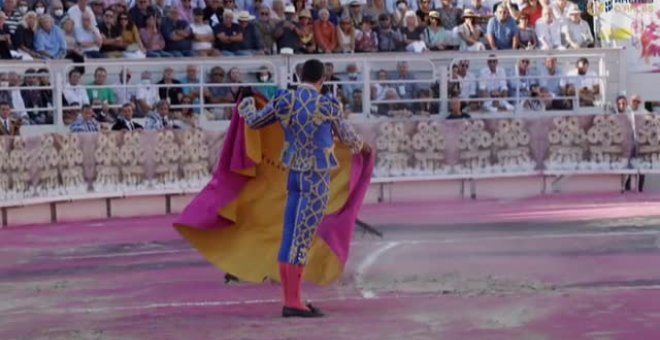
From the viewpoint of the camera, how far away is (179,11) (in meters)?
19.9

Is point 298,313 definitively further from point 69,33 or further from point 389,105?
point 69,33

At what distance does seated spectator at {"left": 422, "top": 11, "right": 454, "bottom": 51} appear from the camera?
2091cm

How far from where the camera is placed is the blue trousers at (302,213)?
902cm

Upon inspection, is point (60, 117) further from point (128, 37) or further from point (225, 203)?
point (225, 203)

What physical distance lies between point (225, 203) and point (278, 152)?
0.58 metres

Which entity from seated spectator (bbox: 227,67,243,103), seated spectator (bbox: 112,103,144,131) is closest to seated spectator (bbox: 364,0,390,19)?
seated spectator (bbox: 227,67,243,103)

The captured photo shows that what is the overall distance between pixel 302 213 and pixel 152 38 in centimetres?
1093

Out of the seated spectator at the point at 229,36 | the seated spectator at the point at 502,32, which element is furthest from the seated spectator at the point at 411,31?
the seated spectator at the point at 229,36

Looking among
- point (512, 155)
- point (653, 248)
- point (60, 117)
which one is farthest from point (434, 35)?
point (653, 248)

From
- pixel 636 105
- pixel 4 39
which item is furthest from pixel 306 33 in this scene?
pixel 636 105

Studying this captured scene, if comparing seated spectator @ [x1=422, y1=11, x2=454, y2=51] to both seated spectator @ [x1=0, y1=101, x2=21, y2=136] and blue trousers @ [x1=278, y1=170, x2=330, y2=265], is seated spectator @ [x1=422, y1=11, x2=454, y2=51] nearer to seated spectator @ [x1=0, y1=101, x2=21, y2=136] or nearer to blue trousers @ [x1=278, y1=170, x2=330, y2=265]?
seated spectator @ [x1=0, y1=101, x2=21, y2=136]

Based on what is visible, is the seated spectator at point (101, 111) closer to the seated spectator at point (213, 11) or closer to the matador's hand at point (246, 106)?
the seated spectator at point (213, 11)

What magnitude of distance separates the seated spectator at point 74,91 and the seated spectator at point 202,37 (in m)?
2.35

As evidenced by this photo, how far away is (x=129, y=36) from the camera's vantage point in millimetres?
19266
